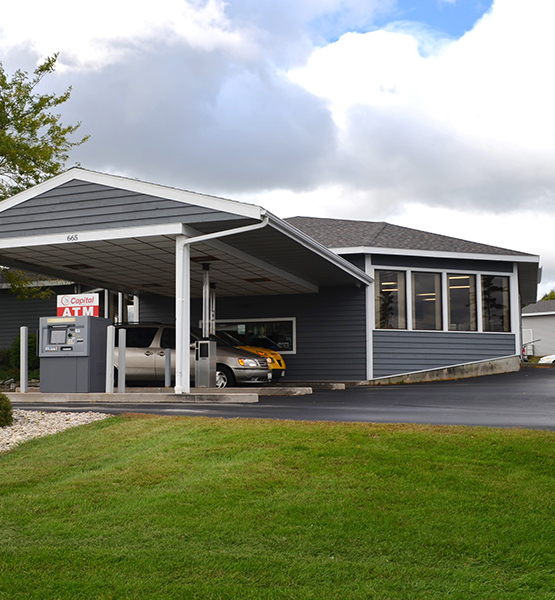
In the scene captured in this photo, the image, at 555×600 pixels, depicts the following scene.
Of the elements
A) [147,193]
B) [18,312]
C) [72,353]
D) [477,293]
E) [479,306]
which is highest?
[147,193]

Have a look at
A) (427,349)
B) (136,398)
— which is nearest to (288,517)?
(136,398)

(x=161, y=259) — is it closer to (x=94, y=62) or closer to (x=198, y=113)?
(x=198, y=113)

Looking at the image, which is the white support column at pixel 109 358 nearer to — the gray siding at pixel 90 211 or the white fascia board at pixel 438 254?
the gray siding at pixel 90 211

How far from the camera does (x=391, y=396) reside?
43.4ft

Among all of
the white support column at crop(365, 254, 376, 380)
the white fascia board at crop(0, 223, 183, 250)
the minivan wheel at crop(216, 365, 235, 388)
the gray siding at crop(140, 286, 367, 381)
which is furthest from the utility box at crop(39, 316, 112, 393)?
the white support column at crop(365, 254, 376, 380)

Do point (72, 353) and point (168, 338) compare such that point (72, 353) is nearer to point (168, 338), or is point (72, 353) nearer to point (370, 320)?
point (168, 338)

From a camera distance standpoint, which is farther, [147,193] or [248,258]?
[248,258]

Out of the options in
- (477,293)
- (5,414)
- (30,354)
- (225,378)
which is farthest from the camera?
(30,354)

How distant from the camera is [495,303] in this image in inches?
772

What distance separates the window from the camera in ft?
64.0

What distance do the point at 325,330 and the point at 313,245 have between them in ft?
18.9

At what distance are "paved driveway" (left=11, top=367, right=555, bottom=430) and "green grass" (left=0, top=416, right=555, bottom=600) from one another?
1498 millimetres

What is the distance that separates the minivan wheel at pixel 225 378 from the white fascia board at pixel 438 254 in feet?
16.9

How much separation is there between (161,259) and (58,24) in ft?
30.5
